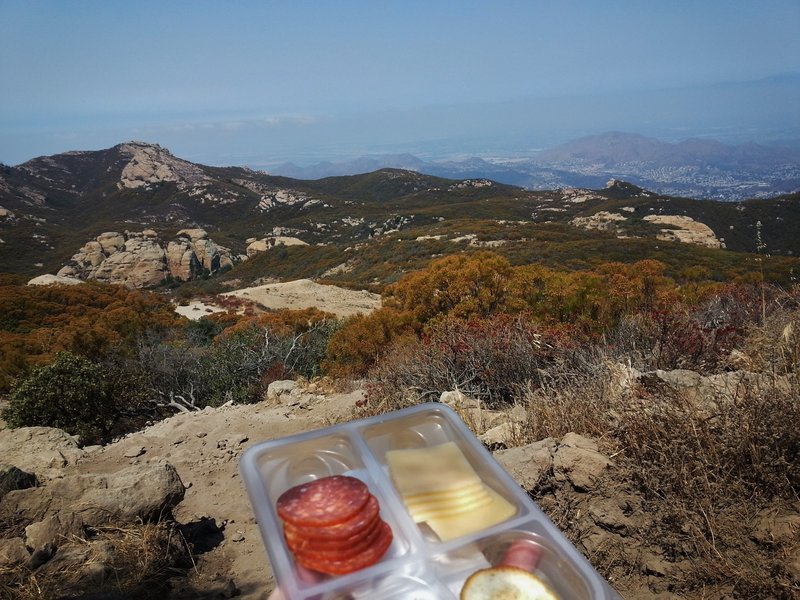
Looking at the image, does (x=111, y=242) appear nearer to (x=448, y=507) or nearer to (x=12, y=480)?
(x=12, y=480)

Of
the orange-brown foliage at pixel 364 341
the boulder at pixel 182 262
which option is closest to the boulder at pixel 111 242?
the boulder at pixel 182 262

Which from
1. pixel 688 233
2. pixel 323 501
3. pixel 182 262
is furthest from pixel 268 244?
pixel 323 501

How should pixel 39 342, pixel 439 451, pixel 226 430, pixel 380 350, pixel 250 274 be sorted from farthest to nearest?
pixel 250 274 < pixel 39 342 < pixel 380 350 < pixel 226 430 < pixel 439 451

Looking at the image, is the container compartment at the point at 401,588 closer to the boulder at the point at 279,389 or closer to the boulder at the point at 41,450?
the boulder at the point at 41,450

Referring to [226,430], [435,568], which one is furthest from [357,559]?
[226,430]

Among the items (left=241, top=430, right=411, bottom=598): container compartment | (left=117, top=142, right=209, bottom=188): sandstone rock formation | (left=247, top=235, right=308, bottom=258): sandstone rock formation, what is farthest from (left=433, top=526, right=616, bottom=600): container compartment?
(left=117, top=142, right=209, bottom=188): sandstone rock formation

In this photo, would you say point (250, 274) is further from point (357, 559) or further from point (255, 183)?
point (255, 183)

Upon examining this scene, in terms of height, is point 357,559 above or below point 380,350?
above

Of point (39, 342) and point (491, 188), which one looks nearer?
point (39, 342)
